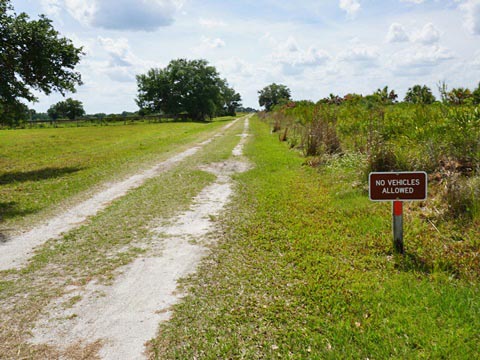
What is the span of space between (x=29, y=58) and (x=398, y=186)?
14237mm

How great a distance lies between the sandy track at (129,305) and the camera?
3.29 m

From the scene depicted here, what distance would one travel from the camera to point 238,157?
15.4 meters

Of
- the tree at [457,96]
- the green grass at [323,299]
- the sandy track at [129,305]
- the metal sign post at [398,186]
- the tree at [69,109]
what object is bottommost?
the green grass at [323,299]

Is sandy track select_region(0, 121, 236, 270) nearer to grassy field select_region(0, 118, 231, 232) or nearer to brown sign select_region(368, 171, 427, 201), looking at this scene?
grassy field select_region(0, 118, 231, 232)

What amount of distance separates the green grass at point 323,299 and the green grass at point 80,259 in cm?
111

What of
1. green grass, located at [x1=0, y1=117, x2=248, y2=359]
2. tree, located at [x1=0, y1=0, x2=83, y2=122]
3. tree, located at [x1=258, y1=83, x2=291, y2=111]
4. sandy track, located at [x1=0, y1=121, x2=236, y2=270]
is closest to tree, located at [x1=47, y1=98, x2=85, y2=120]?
tree, located at [x1=258, y1=83, x2=291, y2=111]

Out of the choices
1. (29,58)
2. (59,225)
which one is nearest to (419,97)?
(59,225)

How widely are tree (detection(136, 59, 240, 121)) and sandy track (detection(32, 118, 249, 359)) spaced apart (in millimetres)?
61928

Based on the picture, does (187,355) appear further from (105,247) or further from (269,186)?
(269,186)

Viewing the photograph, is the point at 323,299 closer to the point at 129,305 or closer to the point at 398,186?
the point at 398,186

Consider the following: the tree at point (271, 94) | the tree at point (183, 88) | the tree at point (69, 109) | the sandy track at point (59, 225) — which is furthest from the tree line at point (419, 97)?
the tree at point (271, 94)

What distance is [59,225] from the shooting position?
6688mm

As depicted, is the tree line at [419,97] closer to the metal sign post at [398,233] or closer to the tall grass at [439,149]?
the tall grass at [439,149]

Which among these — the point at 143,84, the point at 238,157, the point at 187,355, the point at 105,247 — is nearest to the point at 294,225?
the point at 105,247
